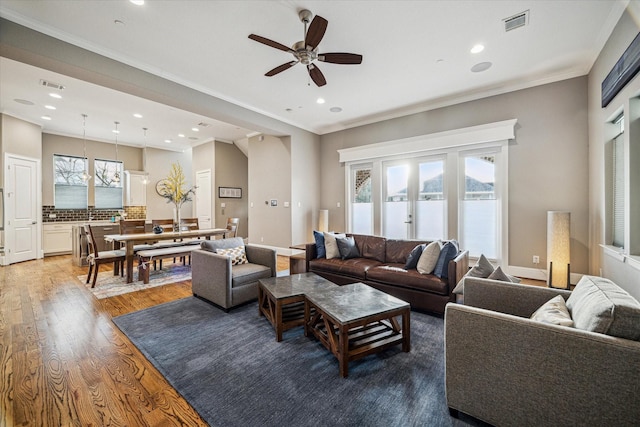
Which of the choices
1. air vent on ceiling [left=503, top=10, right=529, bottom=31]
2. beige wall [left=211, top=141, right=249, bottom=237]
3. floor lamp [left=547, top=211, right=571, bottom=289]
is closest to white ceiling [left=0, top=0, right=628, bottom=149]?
air vent on ceiling [left=503, top=10, right=529, bottom=31]

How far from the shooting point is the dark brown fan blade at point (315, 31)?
2314 mm

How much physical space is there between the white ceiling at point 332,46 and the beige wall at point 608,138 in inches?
9.0

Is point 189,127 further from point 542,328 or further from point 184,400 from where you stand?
point 542,328

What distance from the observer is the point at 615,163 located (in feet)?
10.2

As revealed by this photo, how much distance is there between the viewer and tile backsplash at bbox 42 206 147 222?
6.79 m

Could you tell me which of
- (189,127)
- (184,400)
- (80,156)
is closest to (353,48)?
(184,400)

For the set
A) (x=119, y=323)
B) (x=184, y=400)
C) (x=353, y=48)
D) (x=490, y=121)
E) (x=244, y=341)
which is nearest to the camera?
(x=184, y=400)

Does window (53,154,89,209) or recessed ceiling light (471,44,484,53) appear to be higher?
recessed ceiling light (471,44,484,53)

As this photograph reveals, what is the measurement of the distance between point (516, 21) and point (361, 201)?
4.10 meters

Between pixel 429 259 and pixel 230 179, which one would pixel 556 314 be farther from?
pixel 230 179

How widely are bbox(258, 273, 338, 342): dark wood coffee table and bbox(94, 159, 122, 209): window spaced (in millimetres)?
7226

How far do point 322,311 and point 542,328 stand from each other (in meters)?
1.39

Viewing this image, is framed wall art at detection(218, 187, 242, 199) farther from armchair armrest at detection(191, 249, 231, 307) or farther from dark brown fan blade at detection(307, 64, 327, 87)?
dark brown fan blade at detection(307, 64, 327, 87)

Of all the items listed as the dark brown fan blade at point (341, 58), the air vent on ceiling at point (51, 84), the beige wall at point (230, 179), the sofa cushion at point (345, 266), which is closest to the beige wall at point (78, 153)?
the beige wall at point (230, 179)
